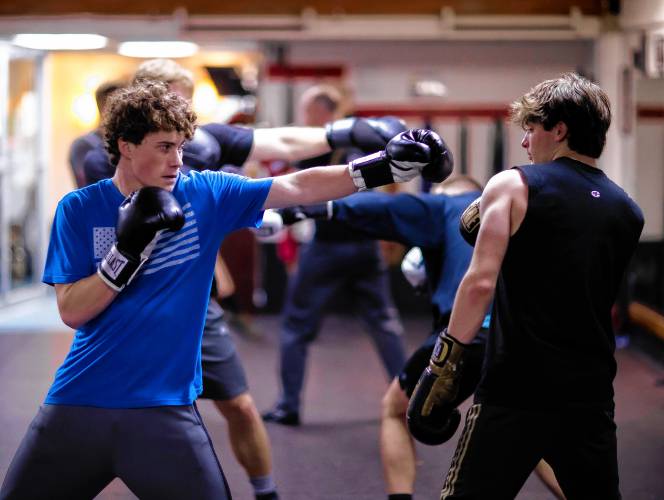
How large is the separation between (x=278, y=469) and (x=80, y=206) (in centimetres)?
210

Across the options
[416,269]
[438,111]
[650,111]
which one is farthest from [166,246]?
[438,111]

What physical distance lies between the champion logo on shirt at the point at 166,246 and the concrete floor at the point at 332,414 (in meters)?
1.67

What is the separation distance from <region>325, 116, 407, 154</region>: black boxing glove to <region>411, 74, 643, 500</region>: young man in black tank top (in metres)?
0.87

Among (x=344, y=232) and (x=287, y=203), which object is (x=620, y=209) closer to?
(x=287, y=203)

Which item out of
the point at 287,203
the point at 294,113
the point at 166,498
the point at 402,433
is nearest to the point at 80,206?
the point at 287,203

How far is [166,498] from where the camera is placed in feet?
7.02

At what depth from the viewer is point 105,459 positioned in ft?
7.05

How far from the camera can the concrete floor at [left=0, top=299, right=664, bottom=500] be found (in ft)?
12.7

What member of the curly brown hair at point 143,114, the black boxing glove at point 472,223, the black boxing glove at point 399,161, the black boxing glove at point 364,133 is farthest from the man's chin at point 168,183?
the black boxing glove at point 364,133

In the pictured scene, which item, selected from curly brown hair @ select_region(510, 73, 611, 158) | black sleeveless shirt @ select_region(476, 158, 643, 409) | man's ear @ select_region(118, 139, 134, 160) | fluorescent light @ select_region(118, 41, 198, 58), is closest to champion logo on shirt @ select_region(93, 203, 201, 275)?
man's ear @ select_region(118, 139, 134, 160)

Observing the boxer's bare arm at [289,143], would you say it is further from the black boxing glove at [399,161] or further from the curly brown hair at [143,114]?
the curly brown hair at [143,114]

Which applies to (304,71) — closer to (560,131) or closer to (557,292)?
(560,131)

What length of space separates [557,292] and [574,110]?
0.43 meters

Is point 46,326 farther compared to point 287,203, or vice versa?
point 46,326
